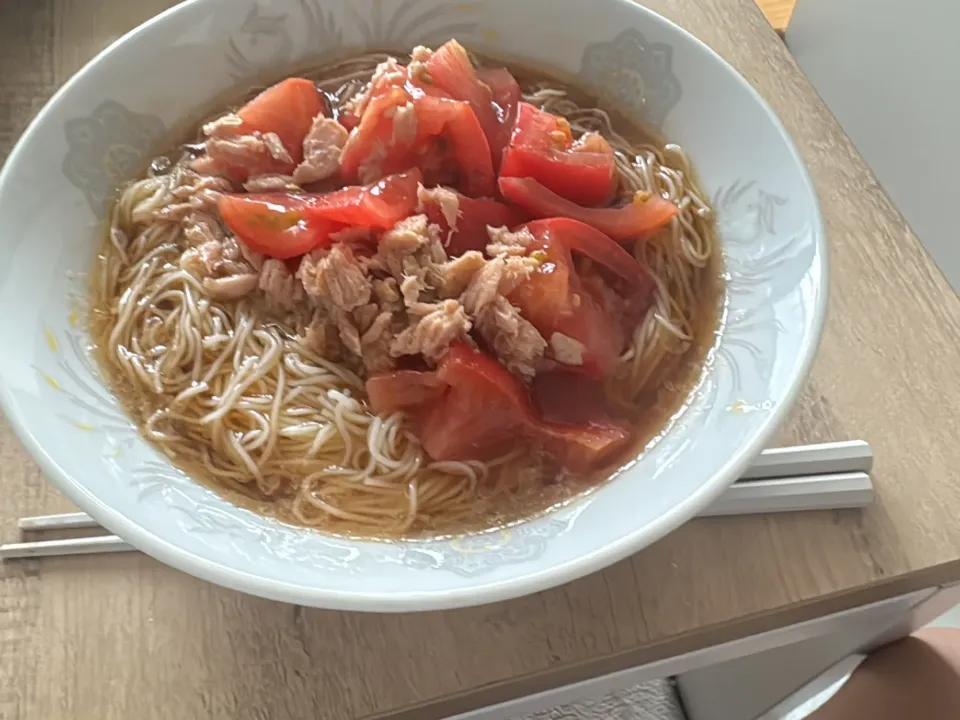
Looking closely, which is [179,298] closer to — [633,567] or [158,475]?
[158,475]

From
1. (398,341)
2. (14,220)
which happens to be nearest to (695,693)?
(398,341)

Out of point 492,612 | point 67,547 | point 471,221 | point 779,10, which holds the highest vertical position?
point 779,10

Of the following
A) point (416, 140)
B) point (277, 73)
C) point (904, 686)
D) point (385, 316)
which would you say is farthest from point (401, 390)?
point (904, 686)

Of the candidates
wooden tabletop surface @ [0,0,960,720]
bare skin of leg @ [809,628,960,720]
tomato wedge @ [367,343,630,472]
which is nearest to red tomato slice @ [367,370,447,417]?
tomato wedge @ [367,343,630,472]

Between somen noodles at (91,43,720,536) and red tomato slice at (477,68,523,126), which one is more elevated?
red tomato slice at (477,68,523,126)

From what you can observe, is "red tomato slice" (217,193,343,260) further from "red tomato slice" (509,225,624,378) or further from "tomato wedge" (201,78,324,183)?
"red tomato slice" (509,225,624,378)

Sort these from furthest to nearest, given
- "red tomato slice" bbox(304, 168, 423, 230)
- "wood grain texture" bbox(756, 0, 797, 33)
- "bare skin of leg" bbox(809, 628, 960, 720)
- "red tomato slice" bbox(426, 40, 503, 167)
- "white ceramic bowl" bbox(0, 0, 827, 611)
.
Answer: "wood grain texture" bbox(756, 0, 797, 33)
"bare skin of leg" bbox(809, 628, 960, 720)
"red tomato slice" bbox(426, 40, 503, 167)
"red tomato slice" bbox(304, 168, 423, 230)
"white ceramic bowl" bbox(0, 0, 827, 611)

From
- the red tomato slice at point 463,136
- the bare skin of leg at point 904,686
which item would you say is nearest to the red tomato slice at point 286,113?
the red tomato slice at point 463,136

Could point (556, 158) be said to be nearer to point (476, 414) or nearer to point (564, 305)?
point (564, 305)

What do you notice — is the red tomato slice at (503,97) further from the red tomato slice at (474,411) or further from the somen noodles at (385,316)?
the red tomato slice at (474,411)
